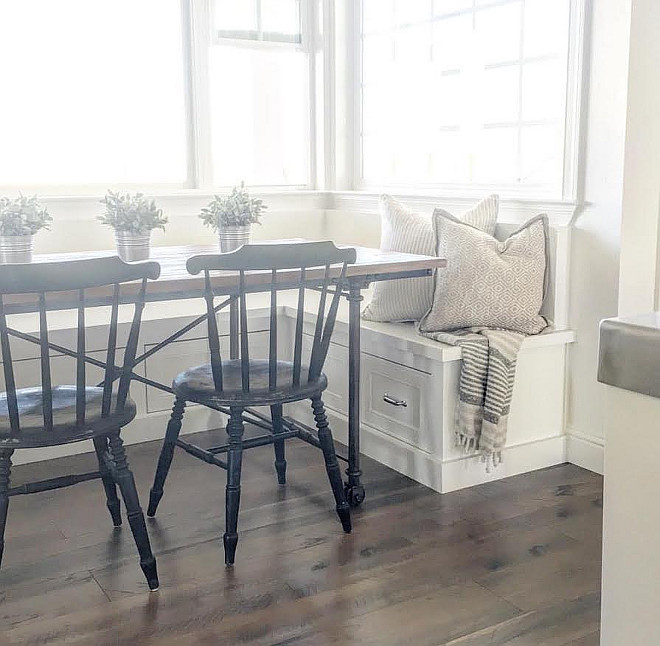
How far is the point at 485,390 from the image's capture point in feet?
9.47

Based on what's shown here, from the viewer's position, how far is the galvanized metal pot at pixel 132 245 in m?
2.70

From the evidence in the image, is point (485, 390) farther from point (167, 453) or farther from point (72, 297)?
point (72, 297)

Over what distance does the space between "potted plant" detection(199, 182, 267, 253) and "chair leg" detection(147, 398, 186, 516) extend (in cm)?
58

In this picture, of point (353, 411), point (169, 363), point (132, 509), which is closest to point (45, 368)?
point (132, 509)

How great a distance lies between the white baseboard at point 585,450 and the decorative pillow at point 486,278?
449 mm

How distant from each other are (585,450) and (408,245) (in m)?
1.01

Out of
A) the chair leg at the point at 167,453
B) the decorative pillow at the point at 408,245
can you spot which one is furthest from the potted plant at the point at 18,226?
the decorative pillow at the point at 408,245

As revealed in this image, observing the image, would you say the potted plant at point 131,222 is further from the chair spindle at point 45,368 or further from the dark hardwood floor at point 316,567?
the dark hardwood floor at point 316,567

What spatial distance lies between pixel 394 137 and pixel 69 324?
1.72m

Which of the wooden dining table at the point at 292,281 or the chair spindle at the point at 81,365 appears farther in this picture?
the wooden dining table at the point at 292,281

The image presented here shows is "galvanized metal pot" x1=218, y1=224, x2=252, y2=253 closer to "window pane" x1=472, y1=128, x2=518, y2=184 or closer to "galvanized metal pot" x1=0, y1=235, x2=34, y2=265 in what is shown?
"galvanized metal pot" x1=0, y1=235, x2=34, y2=265

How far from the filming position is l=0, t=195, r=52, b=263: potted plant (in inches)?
98.9

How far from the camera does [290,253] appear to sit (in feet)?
7.71

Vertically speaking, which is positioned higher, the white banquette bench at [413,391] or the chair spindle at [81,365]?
the chair spindle at [81,365]
